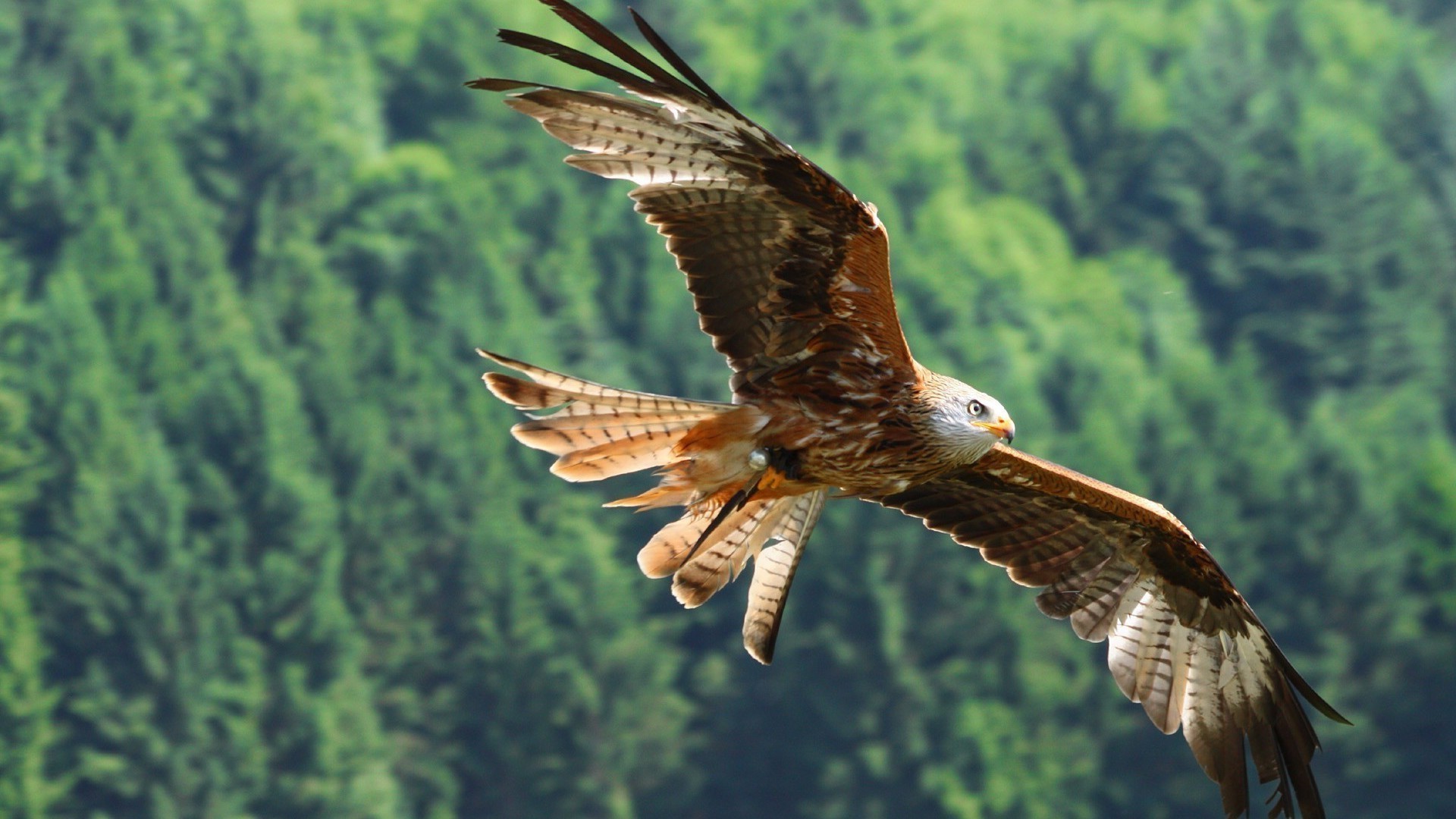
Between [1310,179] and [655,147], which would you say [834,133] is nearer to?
[1310,179]

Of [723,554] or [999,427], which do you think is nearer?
[999,427]

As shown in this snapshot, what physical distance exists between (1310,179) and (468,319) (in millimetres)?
24912

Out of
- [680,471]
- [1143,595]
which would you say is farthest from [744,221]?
[1143,595]

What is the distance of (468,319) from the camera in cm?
4488

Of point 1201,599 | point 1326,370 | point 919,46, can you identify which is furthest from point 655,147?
point 919,46

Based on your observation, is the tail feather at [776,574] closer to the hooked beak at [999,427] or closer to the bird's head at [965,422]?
the bird's head at [965,422]

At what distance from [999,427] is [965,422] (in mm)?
159

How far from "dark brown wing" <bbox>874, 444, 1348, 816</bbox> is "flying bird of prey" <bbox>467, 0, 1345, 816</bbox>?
0.04 feet

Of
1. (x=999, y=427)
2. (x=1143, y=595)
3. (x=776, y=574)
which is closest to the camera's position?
(x=999, y=427)

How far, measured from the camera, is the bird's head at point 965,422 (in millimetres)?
7492

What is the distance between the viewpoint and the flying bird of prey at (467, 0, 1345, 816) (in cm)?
695

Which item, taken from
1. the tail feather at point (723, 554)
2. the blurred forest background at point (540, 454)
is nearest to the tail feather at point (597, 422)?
the tail feather at point (723, 554)

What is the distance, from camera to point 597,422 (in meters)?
7.43

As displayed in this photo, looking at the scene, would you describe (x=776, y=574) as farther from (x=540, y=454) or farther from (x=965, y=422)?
(x=540, y=454)
